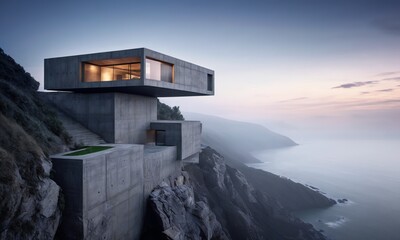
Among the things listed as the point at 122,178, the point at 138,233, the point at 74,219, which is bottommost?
the point at 138,233

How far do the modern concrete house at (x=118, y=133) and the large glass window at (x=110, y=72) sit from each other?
93 millimetres

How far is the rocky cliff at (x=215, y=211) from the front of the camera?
758 inches

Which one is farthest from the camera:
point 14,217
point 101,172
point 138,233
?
point 138,233

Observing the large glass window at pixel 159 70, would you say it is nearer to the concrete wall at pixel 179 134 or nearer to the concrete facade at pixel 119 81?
the concrete facade at pixel 119 81

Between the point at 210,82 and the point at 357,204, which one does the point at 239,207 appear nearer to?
the point at 210,82

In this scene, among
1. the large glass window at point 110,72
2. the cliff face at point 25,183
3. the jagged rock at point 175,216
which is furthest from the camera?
the large glass window at point 110,72

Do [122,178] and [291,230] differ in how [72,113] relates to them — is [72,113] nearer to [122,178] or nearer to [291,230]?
[122,178]

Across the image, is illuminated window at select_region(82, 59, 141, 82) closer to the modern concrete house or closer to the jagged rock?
the modern concrete house

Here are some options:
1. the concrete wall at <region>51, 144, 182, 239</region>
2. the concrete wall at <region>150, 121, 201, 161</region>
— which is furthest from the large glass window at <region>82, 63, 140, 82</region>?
the concrete wall at <region>51, 144, 182, 239</region>

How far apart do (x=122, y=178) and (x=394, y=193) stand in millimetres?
128360

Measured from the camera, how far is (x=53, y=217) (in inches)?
466

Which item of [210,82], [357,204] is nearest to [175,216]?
[210,82]

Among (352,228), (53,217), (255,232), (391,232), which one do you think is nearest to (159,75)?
(53,217)

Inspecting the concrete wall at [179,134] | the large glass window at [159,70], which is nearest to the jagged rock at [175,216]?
the concrete wall at [179,134]
